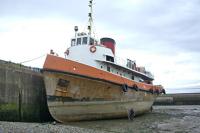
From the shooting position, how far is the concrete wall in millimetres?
14562

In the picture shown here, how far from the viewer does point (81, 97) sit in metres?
16.8

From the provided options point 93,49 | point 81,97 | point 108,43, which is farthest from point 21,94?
point 108,43

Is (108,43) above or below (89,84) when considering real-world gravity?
above

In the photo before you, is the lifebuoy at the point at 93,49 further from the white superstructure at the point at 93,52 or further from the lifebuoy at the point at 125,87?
the lifebuoy at the point at 125,87

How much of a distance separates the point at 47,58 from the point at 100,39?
19.1ft

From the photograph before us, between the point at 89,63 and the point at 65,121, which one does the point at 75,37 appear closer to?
the point at 89,63

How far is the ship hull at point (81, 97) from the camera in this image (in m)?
16.1

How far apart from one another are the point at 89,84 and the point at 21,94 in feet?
11.7

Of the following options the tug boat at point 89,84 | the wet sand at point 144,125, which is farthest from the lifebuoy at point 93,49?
the wet sand at point 144,125

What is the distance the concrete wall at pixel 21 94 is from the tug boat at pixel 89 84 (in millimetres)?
1150

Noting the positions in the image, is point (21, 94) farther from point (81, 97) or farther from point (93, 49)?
point (93, 49)

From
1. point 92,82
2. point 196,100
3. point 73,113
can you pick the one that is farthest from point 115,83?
point 196,100

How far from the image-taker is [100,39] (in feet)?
69.4

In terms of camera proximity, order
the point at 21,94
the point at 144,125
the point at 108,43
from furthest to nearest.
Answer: the point at 108,43
the point at 144,125
the point at 21,94
